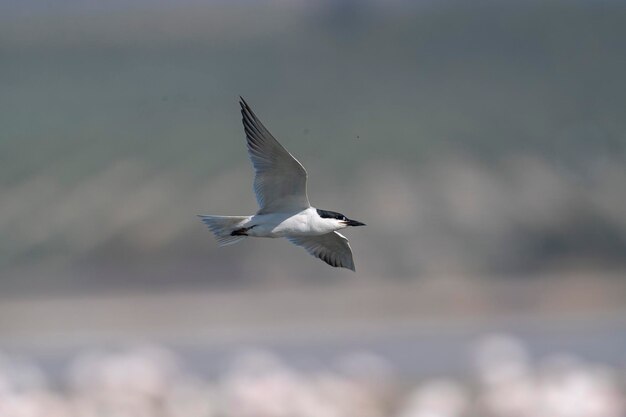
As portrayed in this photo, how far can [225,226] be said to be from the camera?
5.98m

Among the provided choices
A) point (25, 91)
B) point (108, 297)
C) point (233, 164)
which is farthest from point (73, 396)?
point (25, 91)

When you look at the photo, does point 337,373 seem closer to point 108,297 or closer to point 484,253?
point 108,297

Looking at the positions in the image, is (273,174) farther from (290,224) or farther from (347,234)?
(347,234)

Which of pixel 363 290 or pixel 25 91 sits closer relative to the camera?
pixel 363 290

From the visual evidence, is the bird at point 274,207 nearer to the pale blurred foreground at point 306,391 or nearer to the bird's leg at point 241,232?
the bird's leg at point 241,232

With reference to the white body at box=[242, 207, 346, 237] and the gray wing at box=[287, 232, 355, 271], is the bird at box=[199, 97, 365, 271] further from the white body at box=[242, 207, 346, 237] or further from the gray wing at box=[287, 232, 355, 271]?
the gray wing at box=[287, 232, 355, 271]

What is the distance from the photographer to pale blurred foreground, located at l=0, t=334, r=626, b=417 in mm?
9648

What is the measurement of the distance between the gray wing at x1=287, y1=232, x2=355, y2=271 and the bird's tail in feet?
1.86

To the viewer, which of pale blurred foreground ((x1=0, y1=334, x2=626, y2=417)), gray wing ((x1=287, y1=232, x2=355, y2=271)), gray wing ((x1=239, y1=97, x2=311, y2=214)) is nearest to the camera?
gray wing ((x1=239, y1=97, x2=311, y2=214))

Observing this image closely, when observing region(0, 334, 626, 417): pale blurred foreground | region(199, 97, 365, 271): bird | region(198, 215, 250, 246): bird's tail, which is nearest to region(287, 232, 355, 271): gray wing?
region(199, 97, 365, 271): bird

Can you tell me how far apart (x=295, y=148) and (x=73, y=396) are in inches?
700

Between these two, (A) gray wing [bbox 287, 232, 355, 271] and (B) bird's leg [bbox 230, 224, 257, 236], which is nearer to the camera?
(B) bird's leg [bbox 230, 224, 257, 236]

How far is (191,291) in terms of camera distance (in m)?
19.9

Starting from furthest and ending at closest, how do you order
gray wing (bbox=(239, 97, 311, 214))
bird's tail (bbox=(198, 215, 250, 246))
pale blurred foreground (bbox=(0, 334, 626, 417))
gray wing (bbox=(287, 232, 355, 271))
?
pale blurred foreground (bbox=(0, 334, 626, 417)) < gray wing (bbox=(287, 232, 355, 271)) < bird's tail (bbox=(198, 215, 250, 246)) < gray wing (bbox=(239, 97, 311, 214))
